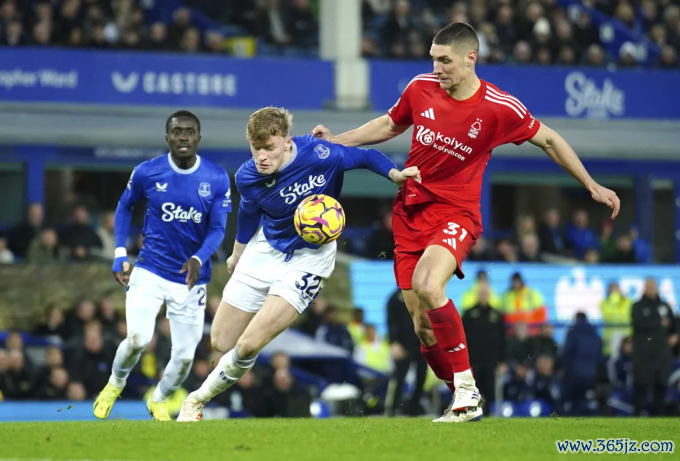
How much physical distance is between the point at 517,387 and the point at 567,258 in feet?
20.6

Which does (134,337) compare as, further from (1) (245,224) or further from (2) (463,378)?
(2) (463,378)

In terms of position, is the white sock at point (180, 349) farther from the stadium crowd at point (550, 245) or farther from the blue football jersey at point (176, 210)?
the stadium crowd at point (550, 245)

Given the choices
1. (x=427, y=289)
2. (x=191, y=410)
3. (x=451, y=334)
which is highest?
(x=427, y=289)

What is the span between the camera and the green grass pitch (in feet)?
21.1

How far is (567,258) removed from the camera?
21.8 m

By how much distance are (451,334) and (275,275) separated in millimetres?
1341

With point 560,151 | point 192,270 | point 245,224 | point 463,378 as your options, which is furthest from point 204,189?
point 560,151

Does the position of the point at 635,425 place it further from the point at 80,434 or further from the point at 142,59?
the point at 142,59

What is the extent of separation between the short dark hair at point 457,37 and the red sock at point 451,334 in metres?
1.77

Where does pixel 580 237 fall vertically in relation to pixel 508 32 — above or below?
below

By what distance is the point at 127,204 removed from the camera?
31.7 ft

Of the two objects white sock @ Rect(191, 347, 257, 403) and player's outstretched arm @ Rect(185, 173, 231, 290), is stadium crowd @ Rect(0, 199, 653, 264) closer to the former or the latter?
player's outstretched arm @ Rect(185, 173, 231, 290)

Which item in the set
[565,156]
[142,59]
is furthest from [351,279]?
[565,156]

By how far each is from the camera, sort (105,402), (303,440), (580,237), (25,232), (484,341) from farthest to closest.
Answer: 1. (580,237)
2. (25,232)
3. (484,341)
4. (105,402)
5. (303,440)
